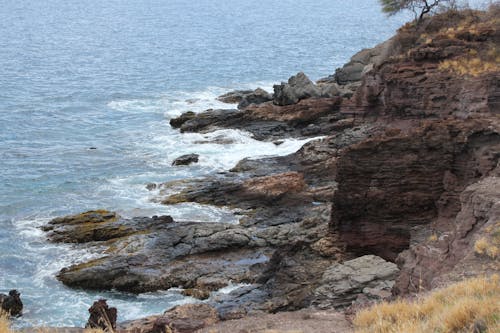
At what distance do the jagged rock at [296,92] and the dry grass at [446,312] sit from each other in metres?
40.7

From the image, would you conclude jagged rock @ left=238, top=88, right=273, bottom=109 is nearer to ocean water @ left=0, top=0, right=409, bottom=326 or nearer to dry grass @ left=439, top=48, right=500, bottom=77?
ocean water @ left=0, top=0, right=409, bottom=326

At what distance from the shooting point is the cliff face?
16672 millimetres

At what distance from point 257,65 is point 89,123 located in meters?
38.1

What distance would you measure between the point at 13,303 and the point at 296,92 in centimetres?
3337

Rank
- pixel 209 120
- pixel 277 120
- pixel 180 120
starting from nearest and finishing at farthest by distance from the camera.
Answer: pixel 277 120, pixel 209 120, pixel 180 120

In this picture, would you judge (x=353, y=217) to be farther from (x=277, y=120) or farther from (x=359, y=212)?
(x=277, y=120)

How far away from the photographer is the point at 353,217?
2381cm

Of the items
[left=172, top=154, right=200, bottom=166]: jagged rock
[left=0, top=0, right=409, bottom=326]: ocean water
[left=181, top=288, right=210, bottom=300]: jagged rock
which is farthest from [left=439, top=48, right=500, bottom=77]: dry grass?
[left=172, top=154, right=200, bottom=166]: jagged rock

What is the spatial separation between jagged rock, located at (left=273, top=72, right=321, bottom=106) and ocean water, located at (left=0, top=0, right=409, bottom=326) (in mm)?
5929

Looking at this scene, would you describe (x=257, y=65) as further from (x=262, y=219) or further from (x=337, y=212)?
(x=337, y=212)

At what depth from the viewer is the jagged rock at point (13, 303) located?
2461 centimetres

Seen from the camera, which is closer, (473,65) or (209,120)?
(473,65)

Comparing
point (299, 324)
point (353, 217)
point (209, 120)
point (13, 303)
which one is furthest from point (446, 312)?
point (209, 120)

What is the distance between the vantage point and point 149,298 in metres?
26.1
